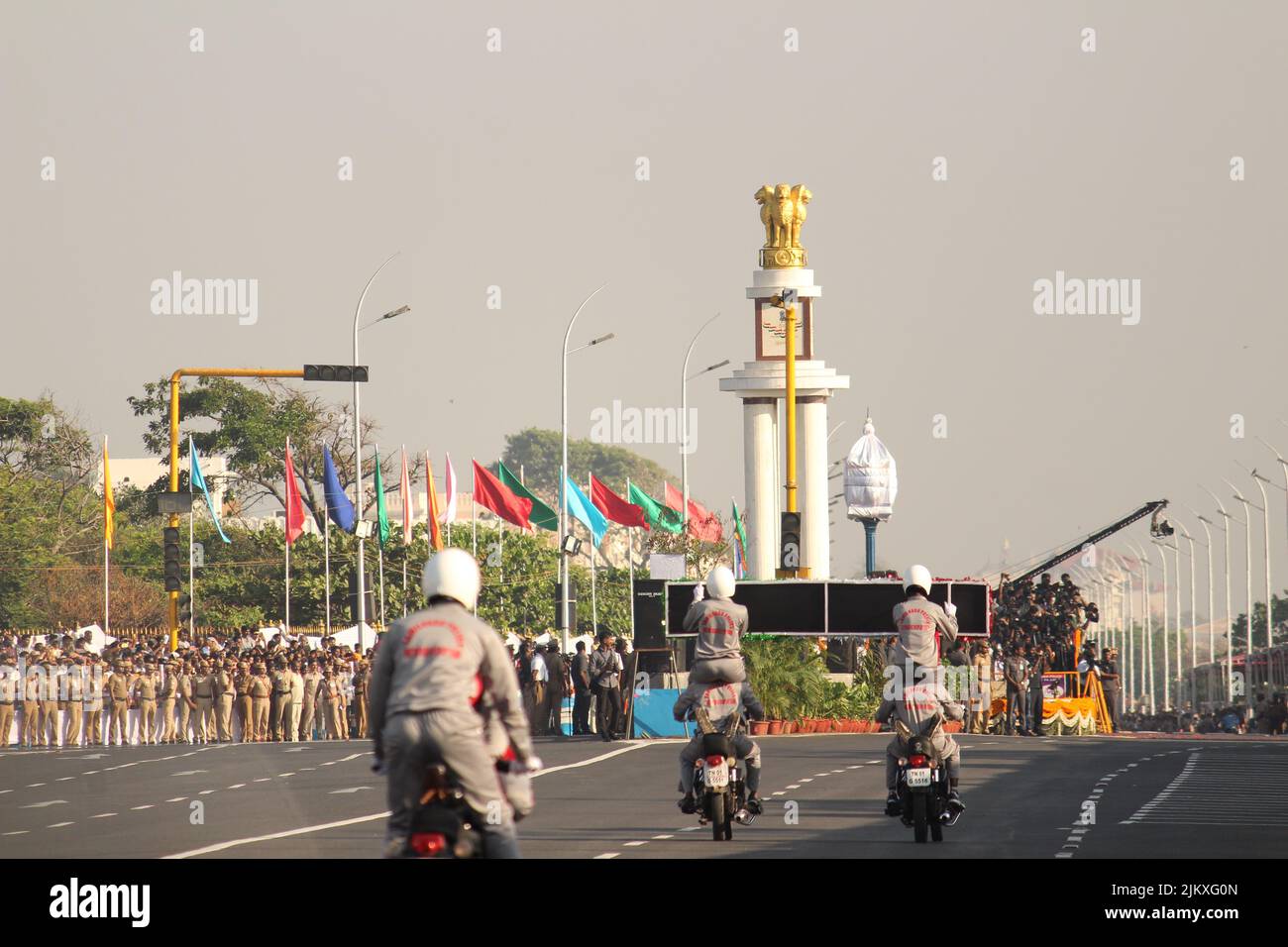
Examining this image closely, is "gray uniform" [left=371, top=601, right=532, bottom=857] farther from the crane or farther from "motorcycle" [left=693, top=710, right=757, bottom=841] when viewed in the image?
the crane

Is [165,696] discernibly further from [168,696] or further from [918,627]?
[918,627]

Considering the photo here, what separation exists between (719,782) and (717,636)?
1.11 metres

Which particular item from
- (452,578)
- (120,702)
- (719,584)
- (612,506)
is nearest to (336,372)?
(120,702)

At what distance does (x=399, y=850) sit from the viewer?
33.1 feet

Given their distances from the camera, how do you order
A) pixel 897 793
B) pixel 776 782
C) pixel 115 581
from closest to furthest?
pixel 897 793 < pixel 776 782 < pixel 115 581

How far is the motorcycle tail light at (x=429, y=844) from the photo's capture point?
987 centimetres

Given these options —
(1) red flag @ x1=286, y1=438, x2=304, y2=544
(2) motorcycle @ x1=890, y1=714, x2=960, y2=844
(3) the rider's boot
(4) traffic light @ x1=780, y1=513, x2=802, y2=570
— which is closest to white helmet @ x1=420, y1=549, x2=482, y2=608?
(2) motorcycle @ x1=890, y1=714, x2=960, y2=844

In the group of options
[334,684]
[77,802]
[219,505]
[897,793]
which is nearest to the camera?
[897,793]

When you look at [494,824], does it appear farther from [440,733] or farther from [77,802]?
[77,802]

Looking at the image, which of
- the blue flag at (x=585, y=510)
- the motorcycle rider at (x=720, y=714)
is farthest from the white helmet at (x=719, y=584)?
the blue flag at (x=585, y=510)

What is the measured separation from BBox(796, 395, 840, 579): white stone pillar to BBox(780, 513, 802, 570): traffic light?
63.3 feet

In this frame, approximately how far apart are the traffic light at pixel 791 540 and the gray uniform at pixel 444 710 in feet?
102
